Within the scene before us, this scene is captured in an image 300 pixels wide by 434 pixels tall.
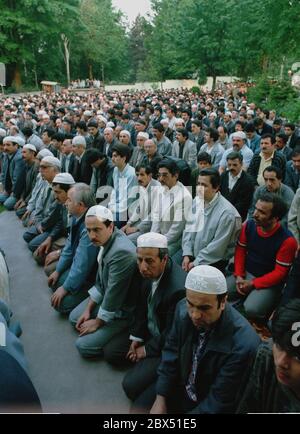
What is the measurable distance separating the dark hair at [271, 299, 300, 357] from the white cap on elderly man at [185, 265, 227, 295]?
0.44 meters

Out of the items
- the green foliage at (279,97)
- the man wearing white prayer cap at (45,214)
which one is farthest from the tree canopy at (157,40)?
the man wearing white prayer cap at (45,214)

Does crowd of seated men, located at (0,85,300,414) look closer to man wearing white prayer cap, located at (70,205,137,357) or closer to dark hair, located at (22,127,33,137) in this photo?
man wearing white prayer cap, located at (70,205,137,357)

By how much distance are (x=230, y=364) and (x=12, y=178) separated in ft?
21.3

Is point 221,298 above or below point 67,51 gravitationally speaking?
below

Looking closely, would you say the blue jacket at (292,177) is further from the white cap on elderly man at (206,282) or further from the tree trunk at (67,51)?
the tree trunk at (67,51)

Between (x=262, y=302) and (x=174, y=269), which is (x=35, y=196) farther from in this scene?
(x=262, y=302)

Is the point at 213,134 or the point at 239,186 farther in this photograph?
the point at 213,134

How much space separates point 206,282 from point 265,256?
1697 mm

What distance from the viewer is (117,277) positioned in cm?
338

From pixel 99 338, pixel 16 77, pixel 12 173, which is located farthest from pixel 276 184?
pixel 16 77

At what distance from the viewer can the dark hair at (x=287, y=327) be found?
172cm

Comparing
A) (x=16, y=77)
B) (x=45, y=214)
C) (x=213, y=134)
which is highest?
(x=16, y=77)

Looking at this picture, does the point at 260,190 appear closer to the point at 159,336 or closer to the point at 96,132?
the point at 159,336

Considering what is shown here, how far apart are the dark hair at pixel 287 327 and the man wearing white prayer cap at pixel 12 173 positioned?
21.0 ft
